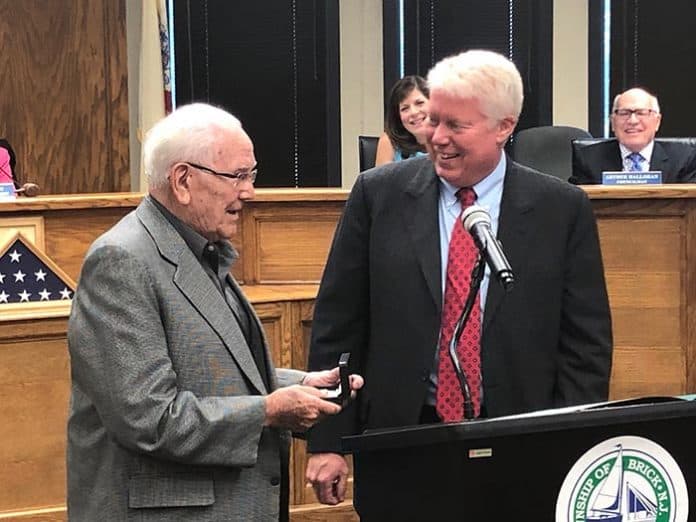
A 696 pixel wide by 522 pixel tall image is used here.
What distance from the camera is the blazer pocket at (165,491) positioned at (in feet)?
6.56

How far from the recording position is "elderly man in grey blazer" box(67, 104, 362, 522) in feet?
6.36

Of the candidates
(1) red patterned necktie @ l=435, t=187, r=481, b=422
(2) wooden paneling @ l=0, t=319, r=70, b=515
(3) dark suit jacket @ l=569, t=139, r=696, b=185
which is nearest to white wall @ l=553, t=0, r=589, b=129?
(3) dark suit jacket @ l=569, t=139, r=696, b=185

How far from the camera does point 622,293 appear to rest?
391 centimetres

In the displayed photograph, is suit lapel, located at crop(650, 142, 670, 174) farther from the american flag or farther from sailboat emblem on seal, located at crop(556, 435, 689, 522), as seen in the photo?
sailboat emblem on seal, located at crop(556, 435, 689, 522)

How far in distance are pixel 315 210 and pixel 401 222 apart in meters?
1.68

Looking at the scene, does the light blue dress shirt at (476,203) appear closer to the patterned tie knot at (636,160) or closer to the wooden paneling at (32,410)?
the wooden paneling at (32,410)

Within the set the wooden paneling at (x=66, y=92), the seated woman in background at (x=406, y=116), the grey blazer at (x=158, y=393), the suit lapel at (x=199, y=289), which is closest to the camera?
the grey blazer at (x=158, y=393)

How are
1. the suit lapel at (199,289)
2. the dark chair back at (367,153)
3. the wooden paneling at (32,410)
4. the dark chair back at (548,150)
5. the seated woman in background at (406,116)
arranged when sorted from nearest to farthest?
the suit lapel at (199,289)
the wooden paneling at (32,410)
the seated woman in background at (406,116)
the dark chair back at (367,153)
the dark chair back at (548,150)

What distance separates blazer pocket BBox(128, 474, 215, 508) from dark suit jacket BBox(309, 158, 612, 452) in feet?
1.46

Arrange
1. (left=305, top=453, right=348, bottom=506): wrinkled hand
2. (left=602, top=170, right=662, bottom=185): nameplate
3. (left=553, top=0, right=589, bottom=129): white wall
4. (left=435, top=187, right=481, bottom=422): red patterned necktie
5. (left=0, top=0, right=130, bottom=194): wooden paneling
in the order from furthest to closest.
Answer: (left=553, top=0, right=589, bottom=129): white wall → (left=0, top=0, right=130, bottom=194): wooden paneling → (left=602, top=170, right=662, bottom=185): nameplate → (left=305, top=453, right=348, bottom=506): wrinkled hand → (left=435, top=187, right=481, bottom=422): red patterned necktie

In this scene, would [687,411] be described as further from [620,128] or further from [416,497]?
[620,128]

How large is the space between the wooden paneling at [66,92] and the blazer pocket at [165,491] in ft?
14.8

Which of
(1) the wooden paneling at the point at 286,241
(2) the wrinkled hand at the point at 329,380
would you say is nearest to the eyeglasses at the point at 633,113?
(1) the wooden paneling at the point at 286,241

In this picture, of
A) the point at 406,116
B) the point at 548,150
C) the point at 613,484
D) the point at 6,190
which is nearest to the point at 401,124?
the point at 406,116
